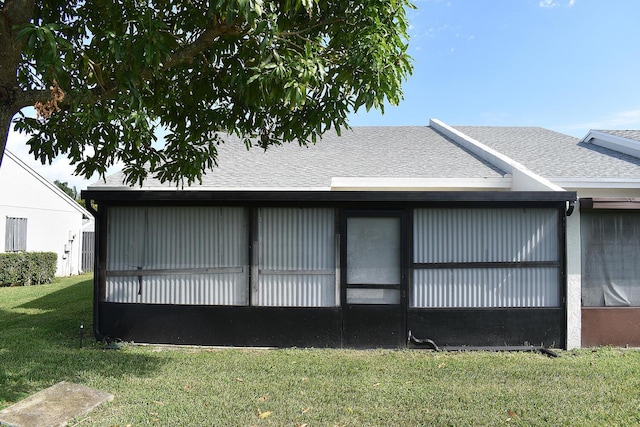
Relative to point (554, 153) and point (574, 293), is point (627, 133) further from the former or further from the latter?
point (574, 293)

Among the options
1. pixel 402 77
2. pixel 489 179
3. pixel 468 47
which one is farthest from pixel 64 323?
pixel 468 47

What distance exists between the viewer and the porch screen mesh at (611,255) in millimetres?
6867

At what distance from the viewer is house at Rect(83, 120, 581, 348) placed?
659cm

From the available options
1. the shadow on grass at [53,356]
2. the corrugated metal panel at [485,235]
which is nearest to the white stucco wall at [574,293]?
the corrugated metal panel at [485,235]

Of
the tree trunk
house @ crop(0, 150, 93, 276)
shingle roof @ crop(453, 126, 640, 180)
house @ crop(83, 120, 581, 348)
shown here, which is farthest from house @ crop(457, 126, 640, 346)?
house @ crop(0, 150, 93, 276)

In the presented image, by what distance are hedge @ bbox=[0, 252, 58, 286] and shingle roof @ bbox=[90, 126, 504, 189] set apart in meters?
8.22

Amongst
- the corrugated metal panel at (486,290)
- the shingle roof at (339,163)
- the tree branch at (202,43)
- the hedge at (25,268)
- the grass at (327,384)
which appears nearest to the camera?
the grass at (327,384)

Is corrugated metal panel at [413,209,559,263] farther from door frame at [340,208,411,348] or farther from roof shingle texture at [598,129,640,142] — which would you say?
roof shingle texture at [598,129,640,142]

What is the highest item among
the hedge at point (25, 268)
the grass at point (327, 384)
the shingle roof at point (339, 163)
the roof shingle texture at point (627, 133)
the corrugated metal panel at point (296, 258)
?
the roof shingle texture at point (627, 133)

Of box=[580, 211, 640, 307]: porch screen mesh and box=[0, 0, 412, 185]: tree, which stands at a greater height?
box=[0, 0, 412, 185]: tree

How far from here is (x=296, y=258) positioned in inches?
267

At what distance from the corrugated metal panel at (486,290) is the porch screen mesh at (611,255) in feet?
2.53

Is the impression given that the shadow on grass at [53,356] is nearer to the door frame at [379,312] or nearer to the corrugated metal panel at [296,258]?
the corrugated metal panel at [296,258]

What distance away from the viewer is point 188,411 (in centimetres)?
413
